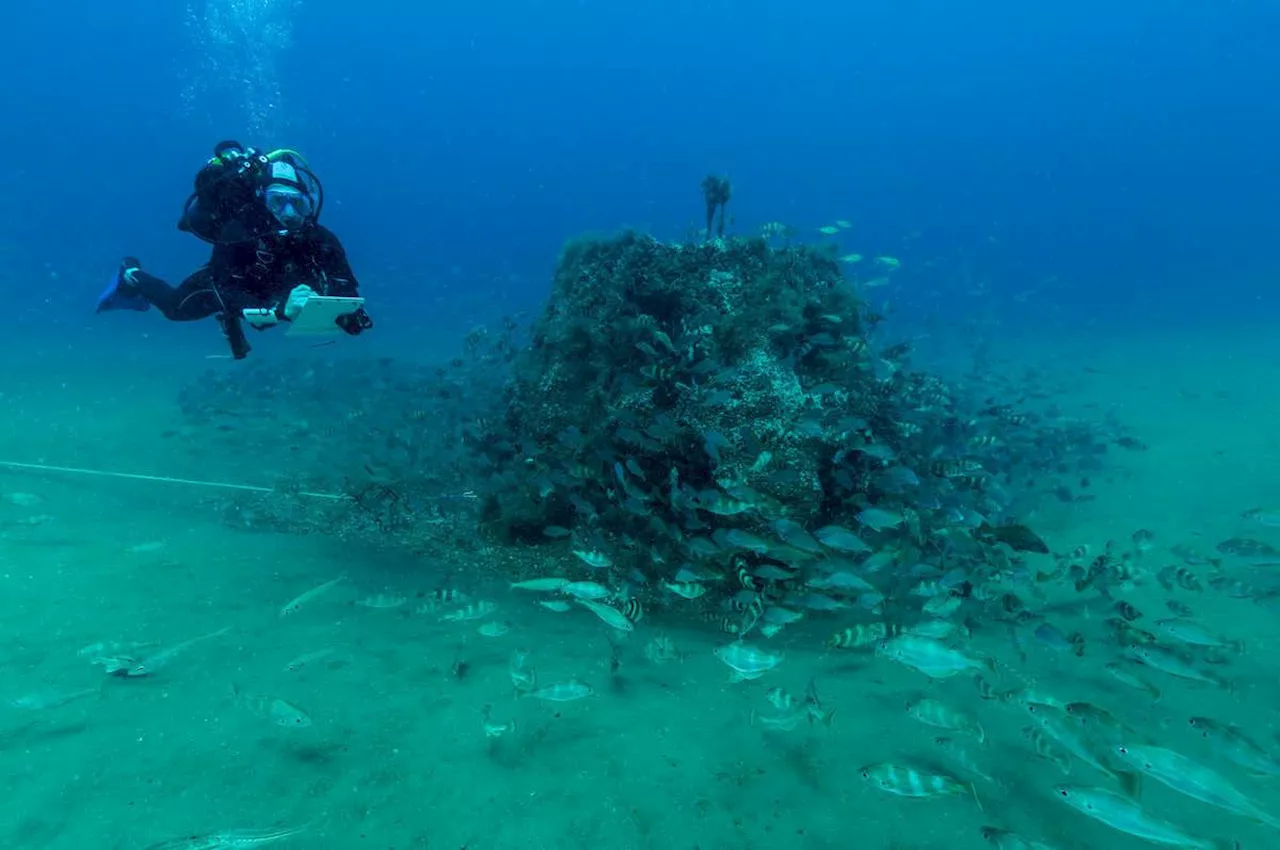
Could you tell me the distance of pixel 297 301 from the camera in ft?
18.8

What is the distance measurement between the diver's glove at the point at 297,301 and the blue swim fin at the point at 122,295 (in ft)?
16.0

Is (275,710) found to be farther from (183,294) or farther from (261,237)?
(183,294)

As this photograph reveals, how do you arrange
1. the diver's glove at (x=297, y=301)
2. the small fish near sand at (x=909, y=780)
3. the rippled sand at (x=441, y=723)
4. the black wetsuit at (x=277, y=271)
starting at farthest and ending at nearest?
the black wetsuit at (x=277, y=271) < the diver's glove at (x=297, y=301) < the rippled sand at (x=441, y=723) < the small fish near sand at (x=909, y=780)

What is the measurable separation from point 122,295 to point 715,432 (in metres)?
8.64

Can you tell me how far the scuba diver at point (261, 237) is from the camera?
637 cm

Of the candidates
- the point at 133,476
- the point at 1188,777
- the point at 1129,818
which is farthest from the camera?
the point at 133,476

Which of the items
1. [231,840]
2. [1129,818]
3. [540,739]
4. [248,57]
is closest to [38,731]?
[231,840]

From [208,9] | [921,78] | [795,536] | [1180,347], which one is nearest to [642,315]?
[795,536]

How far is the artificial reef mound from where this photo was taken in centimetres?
632

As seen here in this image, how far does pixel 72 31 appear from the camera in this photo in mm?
131125

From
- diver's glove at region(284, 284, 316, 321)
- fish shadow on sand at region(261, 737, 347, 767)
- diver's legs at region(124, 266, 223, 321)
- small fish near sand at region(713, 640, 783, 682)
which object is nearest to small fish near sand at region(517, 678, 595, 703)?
small fish near sand at region(713, 640, 783, 682)

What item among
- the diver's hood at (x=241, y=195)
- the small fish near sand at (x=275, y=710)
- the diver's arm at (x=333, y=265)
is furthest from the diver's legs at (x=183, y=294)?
the small fish near sand at (x=275, y=710)

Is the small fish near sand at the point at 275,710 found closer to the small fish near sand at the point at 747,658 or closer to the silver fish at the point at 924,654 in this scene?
the small fish near sand at the point at 747,658

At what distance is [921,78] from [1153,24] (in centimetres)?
4916
